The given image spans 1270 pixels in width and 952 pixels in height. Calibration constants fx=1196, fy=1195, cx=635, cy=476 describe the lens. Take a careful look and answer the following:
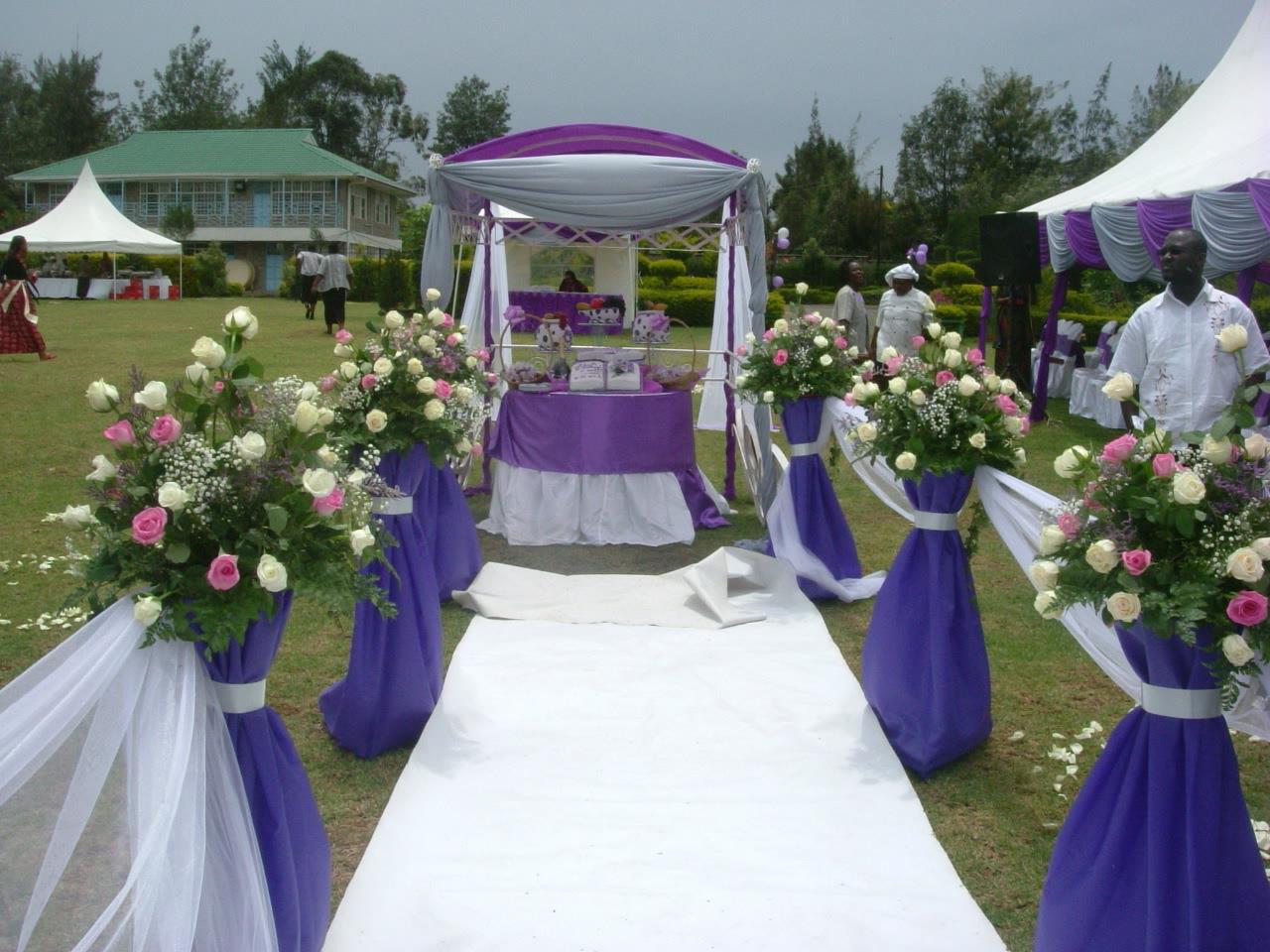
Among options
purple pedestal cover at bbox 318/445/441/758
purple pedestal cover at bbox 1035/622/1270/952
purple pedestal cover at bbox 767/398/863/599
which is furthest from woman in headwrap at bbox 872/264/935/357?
purple pedestal cover at bbox 1035/622/1270/952

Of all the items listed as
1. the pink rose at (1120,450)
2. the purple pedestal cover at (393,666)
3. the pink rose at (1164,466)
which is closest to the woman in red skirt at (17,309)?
the purple pedestal cover at (393,666)

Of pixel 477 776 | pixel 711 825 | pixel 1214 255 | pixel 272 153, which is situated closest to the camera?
pixel 711 825

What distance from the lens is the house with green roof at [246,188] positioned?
48031 mm

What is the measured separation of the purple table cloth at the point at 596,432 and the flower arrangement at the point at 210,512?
17.5ft

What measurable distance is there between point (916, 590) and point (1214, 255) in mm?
7390

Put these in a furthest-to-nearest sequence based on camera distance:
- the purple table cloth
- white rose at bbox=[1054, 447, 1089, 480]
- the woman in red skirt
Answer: the woman in red skirt
the purple table cloth
white rose at bbox=[1054, 447, 1089, 480]

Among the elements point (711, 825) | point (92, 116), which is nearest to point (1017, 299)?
point (711, 825)

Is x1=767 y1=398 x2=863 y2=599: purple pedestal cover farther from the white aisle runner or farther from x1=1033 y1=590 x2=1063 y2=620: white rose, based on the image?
x1=1033 y1=590 x2=1063 y2=620: white rose

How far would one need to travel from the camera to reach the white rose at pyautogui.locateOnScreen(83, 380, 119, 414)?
2.67 metres

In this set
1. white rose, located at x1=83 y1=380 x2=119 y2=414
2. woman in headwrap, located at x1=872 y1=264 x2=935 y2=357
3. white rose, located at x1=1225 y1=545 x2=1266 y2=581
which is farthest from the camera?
woman in headwrap, located at x1=872 y1=264 x2=935 y2=357

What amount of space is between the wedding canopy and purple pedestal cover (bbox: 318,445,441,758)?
25.2ft

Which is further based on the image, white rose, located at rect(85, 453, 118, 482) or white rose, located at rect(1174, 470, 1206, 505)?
white rose, located at rect(85, 453, 118, 482)

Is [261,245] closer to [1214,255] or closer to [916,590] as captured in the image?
[1214,255]

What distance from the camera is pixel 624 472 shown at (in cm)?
823
